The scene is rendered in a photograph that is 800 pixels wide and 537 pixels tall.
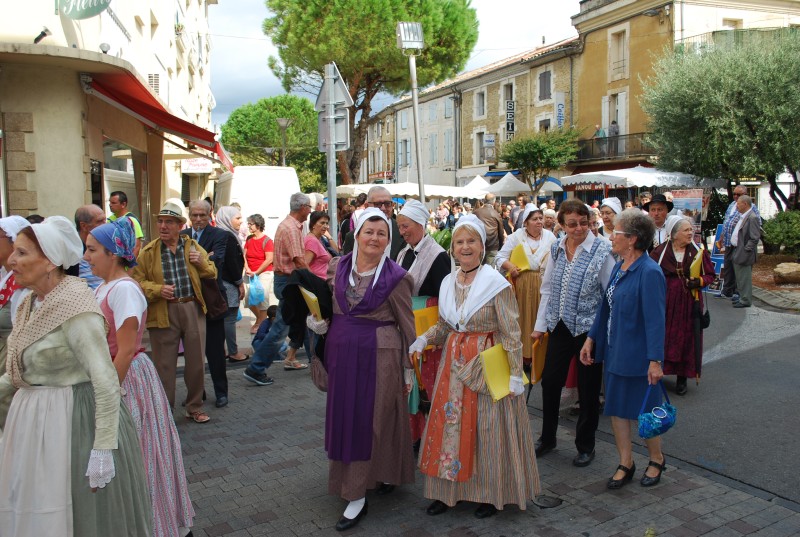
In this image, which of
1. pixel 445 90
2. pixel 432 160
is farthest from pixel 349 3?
pixel 432 160

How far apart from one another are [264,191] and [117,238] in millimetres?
13355

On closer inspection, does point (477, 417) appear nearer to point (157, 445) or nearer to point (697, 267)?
point (157, 445)

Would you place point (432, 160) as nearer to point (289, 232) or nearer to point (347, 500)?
point (289, 232)

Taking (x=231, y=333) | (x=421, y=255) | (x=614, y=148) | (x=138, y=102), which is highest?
(x=614, y=148)

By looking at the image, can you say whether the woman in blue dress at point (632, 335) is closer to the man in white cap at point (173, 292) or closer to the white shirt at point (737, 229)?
the man in white cap at point (173, 292)

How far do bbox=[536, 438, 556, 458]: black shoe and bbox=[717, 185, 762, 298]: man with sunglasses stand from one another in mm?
8291

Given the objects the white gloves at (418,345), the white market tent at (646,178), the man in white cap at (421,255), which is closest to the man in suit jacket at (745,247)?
the man in white cap at (421,255)

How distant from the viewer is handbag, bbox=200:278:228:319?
19.2ft

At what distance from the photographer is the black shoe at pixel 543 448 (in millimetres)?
5004

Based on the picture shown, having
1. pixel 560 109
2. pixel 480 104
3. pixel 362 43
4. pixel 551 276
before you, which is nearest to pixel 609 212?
pixel 551 276

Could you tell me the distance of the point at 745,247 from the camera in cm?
1114

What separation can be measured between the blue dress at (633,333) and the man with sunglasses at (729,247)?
8.55 meters

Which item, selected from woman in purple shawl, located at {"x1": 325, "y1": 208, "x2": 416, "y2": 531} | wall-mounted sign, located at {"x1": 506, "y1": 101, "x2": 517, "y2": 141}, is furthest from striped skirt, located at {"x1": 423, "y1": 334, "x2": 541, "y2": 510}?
wall-mounted sign, located at {"x1": 506, "y1": 101, "x2": 517, "y2": 141}

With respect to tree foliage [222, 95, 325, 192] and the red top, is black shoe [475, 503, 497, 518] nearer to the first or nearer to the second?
the red top
